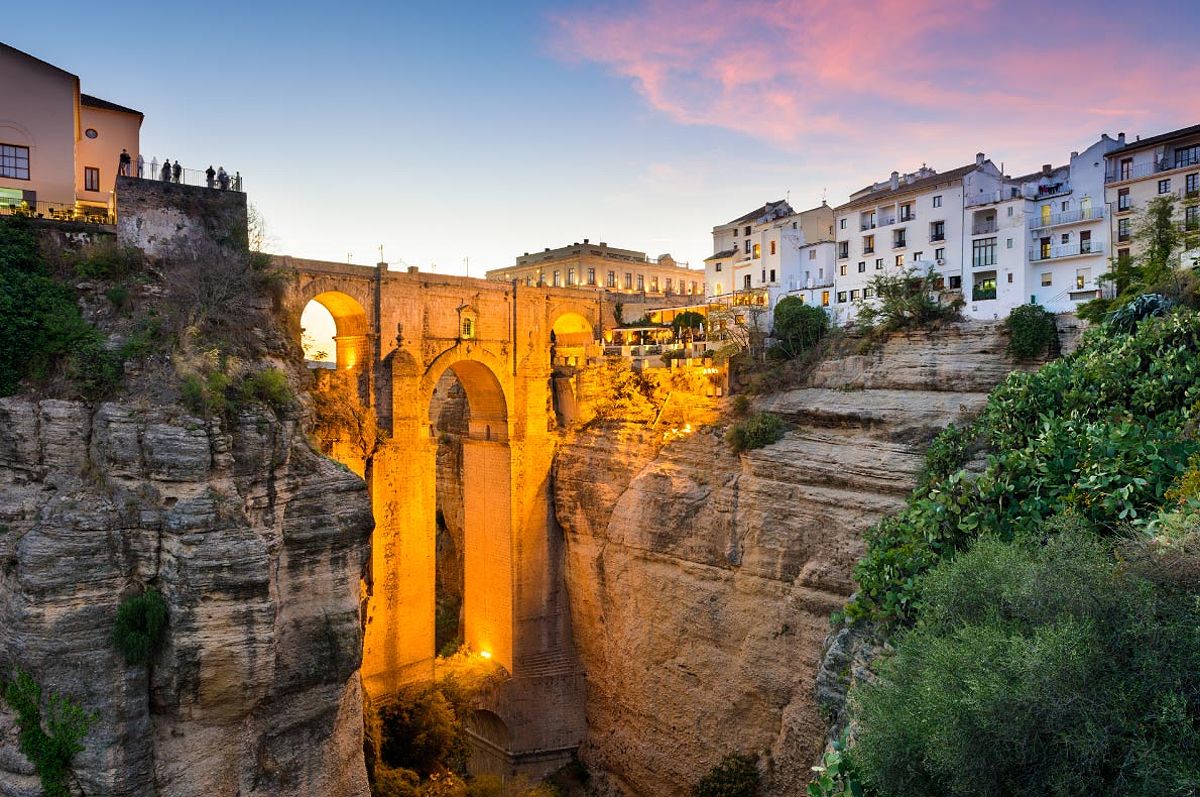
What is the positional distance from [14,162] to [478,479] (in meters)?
17.2

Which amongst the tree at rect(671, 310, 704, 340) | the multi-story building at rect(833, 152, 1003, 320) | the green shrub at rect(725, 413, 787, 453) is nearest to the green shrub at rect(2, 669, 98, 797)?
the green shrub at rect(725, 413, 787, 453)

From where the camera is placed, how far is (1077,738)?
5711 mm

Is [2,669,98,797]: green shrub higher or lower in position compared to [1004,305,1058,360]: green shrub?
lower

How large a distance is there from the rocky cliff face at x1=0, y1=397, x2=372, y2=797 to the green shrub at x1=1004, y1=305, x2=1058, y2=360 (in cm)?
1870

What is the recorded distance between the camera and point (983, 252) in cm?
3056

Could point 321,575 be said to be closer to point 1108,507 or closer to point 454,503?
point 1108,507

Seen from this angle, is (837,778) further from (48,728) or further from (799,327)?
(799,327)

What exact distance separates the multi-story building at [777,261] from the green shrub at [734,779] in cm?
1938

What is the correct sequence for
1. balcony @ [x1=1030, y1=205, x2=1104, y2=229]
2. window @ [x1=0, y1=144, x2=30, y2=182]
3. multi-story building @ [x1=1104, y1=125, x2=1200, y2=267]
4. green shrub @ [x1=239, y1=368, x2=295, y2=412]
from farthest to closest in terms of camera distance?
balcony @ [x1=1030, y1=205, x2=1104, y2=229] → multi-story building @ [x1=1104, y1=125, x2=1200, y2=267] → window @ [x1=0, y1=144, x2=30, y2=182] → green shrub @ [x1=239, y1=368, x2=295, y2=412]

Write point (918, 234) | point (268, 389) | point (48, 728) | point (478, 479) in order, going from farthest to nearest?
1. point (918, 234)
2. point (478, 479)
3. point (268, 389)
4. point (48, 728)

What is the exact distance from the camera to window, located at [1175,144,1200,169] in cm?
2744

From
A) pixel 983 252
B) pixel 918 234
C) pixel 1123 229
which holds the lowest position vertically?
pixel 983 252

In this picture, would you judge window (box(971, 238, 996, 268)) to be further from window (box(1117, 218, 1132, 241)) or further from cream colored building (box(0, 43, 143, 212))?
cream colored building (box(0, 43, 143, 212))

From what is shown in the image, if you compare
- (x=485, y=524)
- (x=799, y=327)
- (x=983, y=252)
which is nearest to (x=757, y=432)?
(x=799, y=327)
